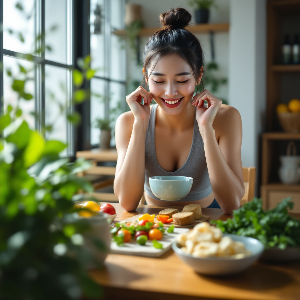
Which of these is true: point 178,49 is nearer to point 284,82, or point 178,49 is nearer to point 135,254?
point 135,254

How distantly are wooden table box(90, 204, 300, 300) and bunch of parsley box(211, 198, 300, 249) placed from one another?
0.20ft

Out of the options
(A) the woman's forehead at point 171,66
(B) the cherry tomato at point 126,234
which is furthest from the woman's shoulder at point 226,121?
(B) the cherry tomato at point 126,234

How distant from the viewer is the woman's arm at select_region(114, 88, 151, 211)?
5.20 feet

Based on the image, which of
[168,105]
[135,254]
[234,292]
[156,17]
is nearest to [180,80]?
[168,105]

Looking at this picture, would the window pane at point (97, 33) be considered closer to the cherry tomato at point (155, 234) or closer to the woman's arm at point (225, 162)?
the woman's arm at point (225, 162)

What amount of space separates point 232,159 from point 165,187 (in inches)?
18.3

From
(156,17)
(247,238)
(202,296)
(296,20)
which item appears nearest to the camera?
(202,296)

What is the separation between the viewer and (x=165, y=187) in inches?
53.7

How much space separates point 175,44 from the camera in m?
1.71

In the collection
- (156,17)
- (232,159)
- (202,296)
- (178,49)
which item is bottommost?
(202,296)

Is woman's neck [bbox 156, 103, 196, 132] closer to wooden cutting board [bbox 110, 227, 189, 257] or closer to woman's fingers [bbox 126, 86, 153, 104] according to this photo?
woman's fingers [bbox 126, 86, 153, 104]

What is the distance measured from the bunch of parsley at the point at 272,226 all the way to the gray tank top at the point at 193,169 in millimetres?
799

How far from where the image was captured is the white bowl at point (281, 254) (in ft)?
2.84

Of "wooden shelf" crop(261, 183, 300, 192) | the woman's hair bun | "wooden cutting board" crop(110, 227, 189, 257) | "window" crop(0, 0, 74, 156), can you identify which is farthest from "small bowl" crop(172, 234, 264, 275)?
"wooden shelf" crop(261, 183, 300, 192)
